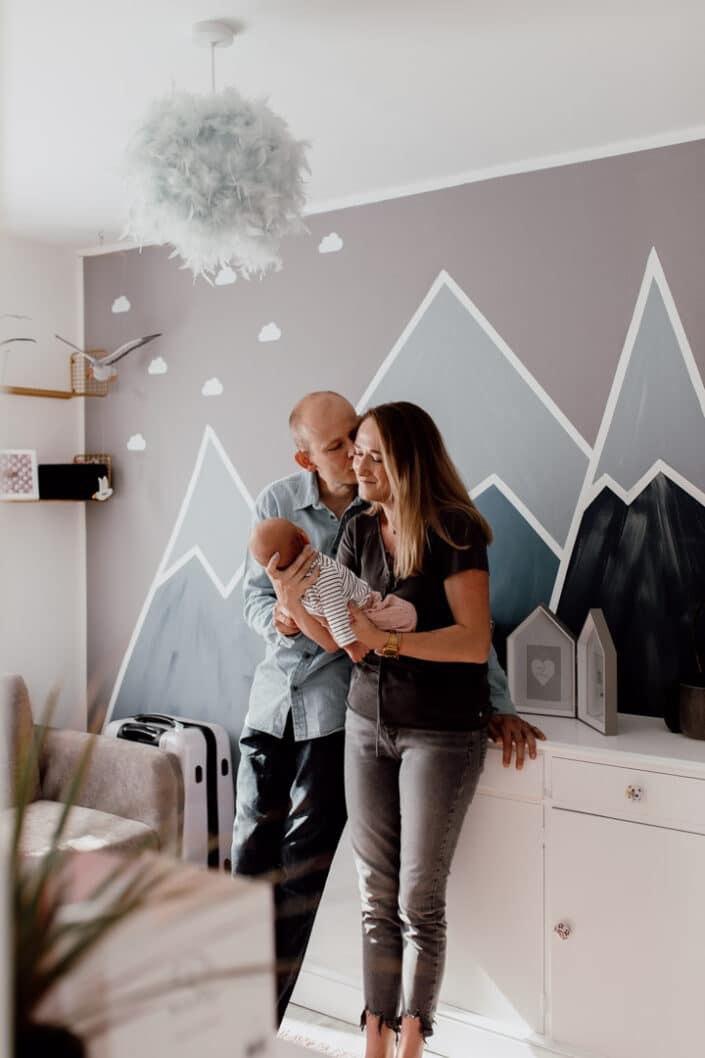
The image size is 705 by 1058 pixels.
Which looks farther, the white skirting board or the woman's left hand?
the white skirting board

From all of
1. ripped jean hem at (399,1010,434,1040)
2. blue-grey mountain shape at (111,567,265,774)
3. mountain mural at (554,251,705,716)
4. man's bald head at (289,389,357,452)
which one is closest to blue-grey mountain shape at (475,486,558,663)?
mountain mural at (554,251,705,716)

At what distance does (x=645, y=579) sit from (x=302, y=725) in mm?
1006

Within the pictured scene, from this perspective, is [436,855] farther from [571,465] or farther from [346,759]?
[571,465]

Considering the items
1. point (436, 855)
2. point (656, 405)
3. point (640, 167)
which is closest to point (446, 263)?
point (640, 167)

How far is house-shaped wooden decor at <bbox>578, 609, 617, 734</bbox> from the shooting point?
2.21 metres

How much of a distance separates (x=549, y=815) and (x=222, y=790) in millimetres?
1324

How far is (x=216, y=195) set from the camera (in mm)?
1644

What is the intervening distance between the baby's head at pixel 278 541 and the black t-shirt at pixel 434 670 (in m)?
0.22

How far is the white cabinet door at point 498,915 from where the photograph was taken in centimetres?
217

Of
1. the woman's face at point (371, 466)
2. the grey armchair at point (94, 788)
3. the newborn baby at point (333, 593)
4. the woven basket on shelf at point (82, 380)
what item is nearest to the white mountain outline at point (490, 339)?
the woman's face at point (371, 466)

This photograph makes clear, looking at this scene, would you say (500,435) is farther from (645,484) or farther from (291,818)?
(291,818)

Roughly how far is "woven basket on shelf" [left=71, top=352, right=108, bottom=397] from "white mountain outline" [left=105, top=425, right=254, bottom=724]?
54 cm

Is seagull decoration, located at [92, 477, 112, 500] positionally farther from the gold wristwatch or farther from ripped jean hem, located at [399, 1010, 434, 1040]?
ripped jean hem, located at [399, 1010, 434, 1040]

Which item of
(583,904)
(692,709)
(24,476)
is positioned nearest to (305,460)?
(692,709)
